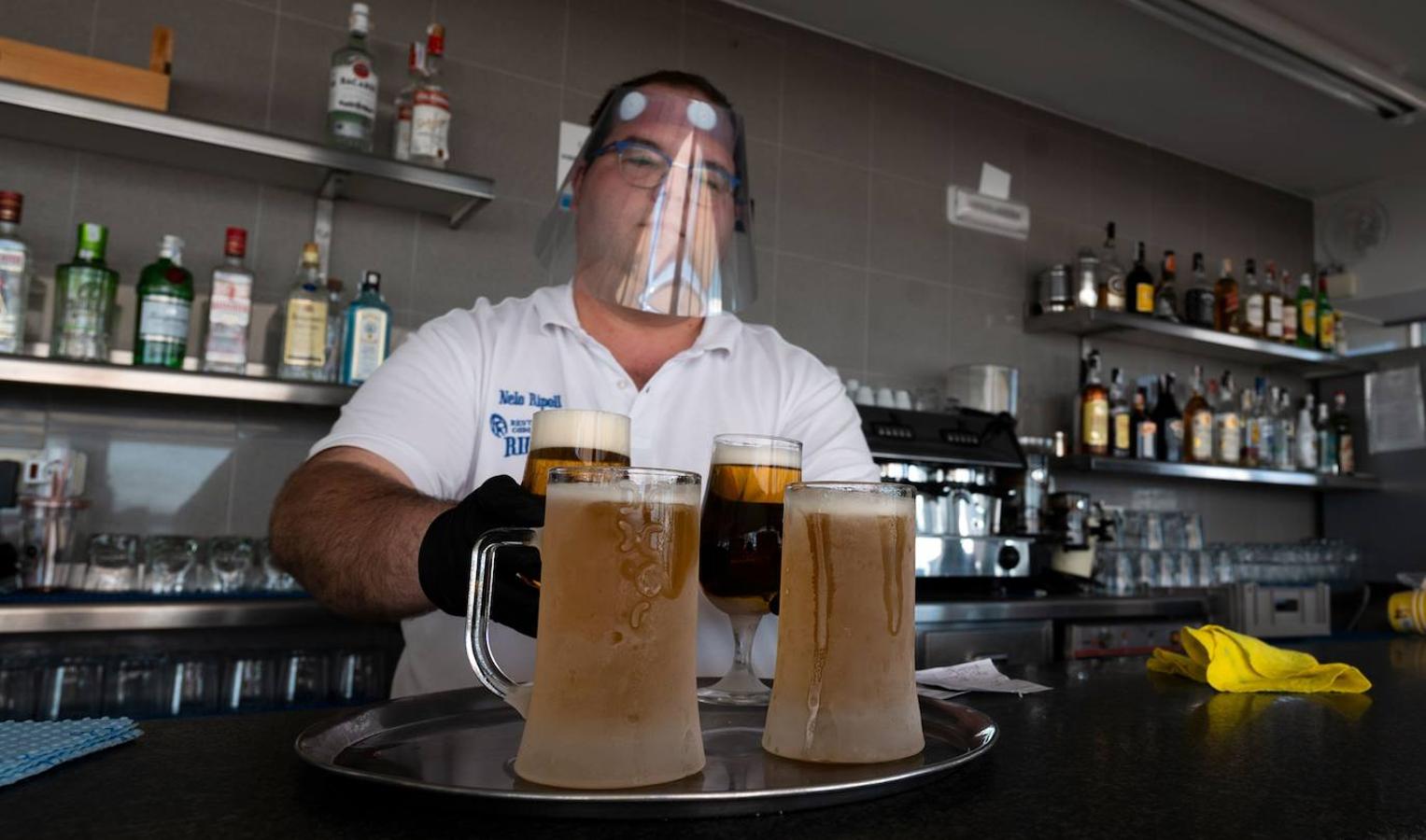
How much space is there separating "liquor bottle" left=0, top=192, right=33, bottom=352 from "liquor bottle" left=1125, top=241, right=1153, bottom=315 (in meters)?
3.18

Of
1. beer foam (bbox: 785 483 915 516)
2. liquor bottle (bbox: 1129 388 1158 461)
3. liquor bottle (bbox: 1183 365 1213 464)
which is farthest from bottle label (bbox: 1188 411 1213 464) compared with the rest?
beer foam (bbox: 785 483 915 516)

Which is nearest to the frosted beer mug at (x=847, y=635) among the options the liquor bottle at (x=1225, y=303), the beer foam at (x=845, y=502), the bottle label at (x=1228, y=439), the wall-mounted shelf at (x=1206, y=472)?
the beer foam at (x=845, y=502)

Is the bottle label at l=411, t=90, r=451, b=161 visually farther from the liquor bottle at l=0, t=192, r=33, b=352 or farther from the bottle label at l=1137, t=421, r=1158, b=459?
the bottle label at l=1137, t=421, r=1158, b=459

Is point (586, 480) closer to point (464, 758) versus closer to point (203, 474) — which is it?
point (464, 758)

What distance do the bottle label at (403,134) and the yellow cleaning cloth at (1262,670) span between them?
6.13 ft

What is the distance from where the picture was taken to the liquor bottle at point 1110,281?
3312mm

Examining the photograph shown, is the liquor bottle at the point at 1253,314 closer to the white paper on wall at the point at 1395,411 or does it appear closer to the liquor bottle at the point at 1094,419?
the white paper on wall at the point at 1395,411

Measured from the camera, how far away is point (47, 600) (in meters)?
1.62

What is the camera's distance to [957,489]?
98.1 inches

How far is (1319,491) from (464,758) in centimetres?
442

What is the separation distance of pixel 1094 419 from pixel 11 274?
2.97 metres

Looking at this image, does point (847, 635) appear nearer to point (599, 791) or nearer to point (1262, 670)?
point (599, 791)

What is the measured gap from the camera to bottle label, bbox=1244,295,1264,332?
3.58 m

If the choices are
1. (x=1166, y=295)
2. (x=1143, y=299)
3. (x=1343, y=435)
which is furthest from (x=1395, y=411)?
(x=1143, y=299)
